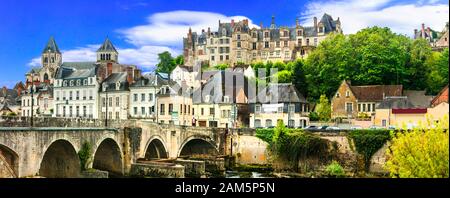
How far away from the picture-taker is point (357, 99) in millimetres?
29844

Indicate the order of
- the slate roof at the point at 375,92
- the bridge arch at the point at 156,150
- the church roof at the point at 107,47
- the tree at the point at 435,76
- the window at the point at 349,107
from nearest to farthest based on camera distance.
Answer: the church roof at the point at 107,47 < the bridge arch at the point at 156,150 < the tree at the point at 435,76 < the slate roof at the point at 375,92 < the window at the point at 349,107

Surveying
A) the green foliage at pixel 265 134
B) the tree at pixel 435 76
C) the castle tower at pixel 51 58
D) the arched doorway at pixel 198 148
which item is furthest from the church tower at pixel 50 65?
the tree at pixel 435 76

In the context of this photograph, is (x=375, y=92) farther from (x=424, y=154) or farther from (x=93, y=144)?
(x=424, y=154)

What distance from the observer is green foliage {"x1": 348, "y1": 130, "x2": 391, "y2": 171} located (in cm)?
2292

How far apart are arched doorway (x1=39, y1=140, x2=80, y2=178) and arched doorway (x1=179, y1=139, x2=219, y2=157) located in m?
9.30

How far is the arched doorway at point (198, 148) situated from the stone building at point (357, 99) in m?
7.35

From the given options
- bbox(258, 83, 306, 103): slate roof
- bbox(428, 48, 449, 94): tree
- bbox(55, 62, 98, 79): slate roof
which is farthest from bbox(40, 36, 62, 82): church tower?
bbox(428, 48, 449, 94): tree

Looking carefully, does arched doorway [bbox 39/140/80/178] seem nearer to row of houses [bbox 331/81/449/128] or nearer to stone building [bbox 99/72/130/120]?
stone building [bbox 99/72/130/120]

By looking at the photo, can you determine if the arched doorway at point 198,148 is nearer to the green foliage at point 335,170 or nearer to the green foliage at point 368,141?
the green foliage at point 335,170

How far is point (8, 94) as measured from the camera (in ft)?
126

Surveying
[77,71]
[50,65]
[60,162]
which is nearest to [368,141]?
[60,162]

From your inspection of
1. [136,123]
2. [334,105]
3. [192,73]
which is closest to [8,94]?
[192,73]

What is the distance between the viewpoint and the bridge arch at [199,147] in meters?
27.0

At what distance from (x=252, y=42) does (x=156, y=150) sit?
25.9 m
